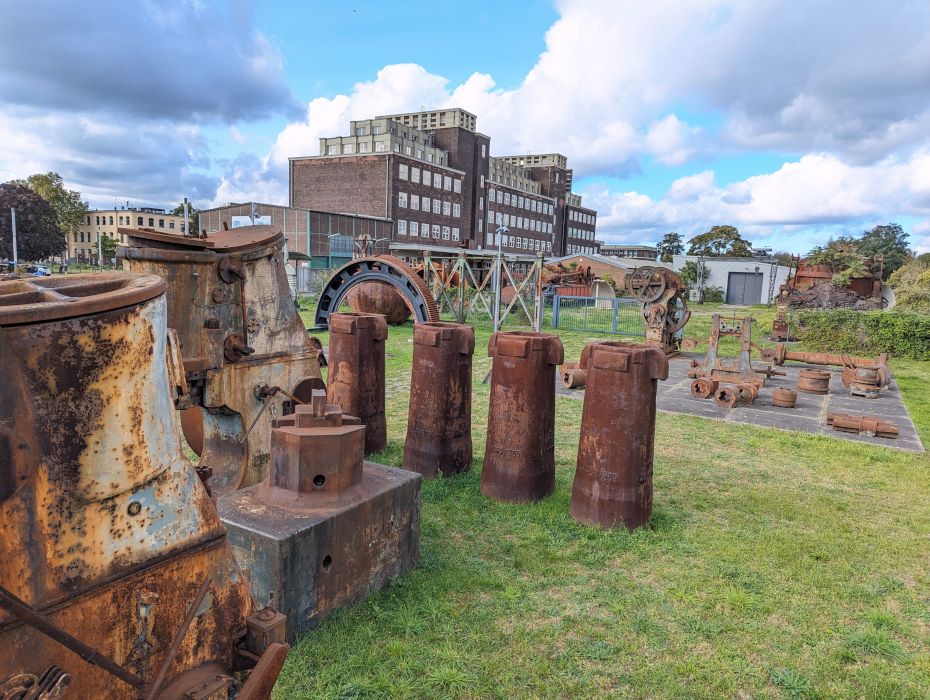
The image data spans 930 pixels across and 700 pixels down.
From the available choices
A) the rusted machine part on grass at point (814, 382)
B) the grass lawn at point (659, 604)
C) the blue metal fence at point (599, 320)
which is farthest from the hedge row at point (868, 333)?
the grass lawn at point (659, 604)

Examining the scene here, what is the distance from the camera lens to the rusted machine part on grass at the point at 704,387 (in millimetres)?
9352

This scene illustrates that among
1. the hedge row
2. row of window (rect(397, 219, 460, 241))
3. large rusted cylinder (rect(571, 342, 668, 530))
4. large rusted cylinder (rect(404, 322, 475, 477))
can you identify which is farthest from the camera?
row of window (rect(397, 219, 460, 241))

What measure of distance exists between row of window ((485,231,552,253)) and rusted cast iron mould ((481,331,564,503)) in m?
49.5

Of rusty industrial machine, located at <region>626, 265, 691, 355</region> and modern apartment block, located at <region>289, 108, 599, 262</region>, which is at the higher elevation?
modern apartment block, located at <region>289, 108, 599, 262</region>

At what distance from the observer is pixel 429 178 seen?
4541cm

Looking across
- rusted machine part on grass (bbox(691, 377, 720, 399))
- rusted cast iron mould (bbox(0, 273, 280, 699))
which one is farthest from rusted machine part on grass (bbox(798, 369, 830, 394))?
rusted cast iron mould (bbox(0, 273, 280, 699))

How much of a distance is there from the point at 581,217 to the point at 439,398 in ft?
238

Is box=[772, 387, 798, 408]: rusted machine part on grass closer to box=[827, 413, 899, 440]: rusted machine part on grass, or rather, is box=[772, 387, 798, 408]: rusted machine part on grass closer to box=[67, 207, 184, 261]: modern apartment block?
box=[827, 413, 899, 440]: rusted machine part on grass

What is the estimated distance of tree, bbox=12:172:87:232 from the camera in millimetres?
44156

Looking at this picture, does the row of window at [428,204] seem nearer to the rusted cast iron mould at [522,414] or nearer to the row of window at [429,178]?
the row of window at [429,178]

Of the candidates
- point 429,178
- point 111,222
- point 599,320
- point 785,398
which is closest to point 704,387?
point 785,398

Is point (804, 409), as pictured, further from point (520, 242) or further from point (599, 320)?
point (520, 242)

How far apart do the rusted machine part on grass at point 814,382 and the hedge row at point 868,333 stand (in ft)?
21.9

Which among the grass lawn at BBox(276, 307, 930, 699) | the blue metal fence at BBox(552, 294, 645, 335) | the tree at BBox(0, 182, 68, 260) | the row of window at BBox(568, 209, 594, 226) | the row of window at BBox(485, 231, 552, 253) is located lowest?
the grass lawn at BBox(276, 307, 930, 699)
